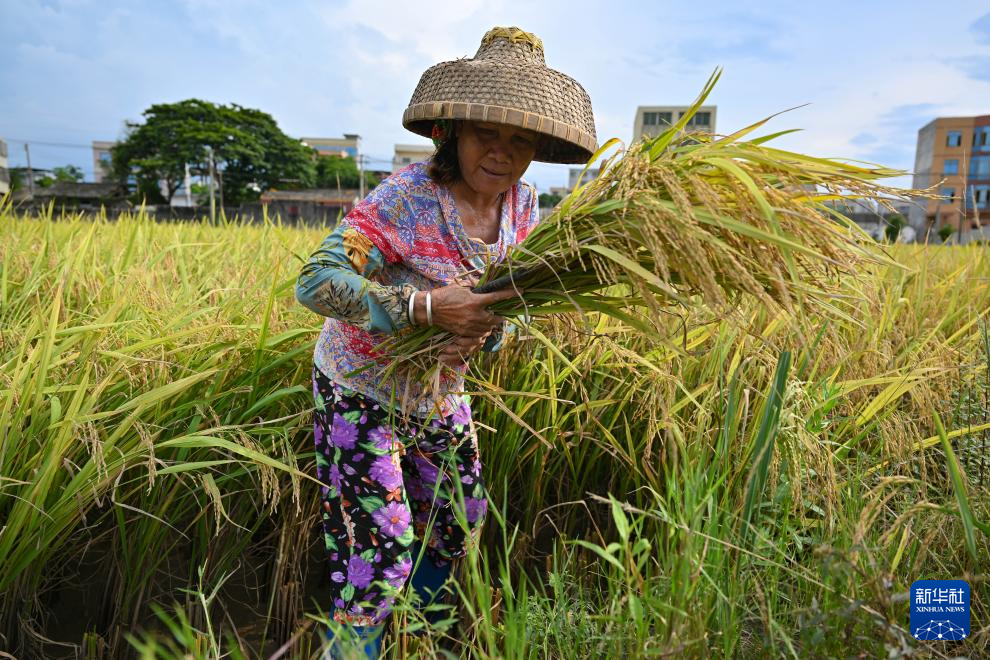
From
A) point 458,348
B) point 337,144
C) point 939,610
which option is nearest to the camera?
point 939,610

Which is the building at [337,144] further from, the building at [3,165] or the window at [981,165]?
the window at [981,165]

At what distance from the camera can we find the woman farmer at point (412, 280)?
1.21 metres

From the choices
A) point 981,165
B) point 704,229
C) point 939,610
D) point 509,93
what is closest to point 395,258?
point 509,93

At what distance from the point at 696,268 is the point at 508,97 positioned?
534 millimetres

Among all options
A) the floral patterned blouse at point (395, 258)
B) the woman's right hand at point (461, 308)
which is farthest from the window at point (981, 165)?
the woman's right hand at point (461, 308)

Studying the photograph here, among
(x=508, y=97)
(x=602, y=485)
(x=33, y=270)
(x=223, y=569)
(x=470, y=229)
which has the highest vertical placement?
(x=508, y=97)

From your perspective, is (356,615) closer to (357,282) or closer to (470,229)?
(357,282)

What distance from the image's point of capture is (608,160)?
111 centimetres

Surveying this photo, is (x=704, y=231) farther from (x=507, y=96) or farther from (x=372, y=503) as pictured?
(x=372, y=503)

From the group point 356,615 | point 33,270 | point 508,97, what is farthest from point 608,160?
point 33,270

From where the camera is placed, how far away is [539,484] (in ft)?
5.90

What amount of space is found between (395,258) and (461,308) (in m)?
0.25

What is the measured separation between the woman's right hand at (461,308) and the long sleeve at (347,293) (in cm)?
4

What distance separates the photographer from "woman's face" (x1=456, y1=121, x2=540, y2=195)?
131cm
